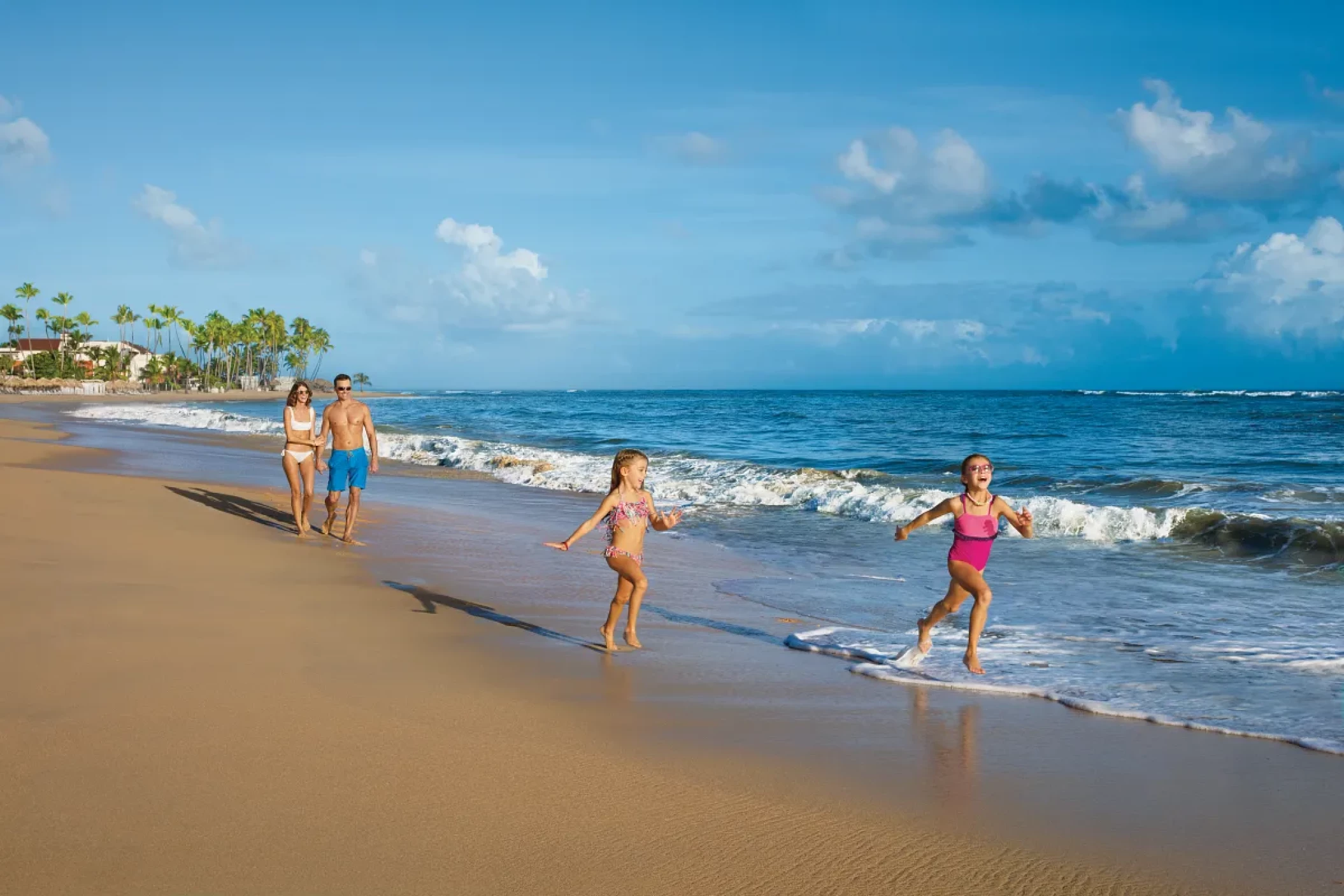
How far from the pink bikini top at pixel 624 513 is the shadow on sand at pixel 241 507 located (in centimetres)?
611

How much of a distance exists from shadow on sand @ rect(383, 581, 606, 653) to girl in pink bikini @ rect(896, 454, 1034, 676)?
2.31m

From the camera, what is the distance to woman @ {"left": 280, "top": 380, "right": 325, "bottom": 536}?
11234 mm

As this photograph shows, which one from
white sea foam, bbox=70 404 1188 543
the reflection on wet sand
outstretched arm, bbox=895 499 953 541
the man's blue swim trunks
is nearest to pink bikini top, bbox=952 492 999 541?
outstretched arm, bbox=895 499 953 541

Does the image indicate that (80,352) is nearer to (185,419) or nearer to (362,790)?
(185,419)

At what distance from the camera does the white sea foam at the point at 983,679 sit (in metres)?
5.24

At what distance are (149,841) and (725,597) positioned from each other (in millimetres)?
6137

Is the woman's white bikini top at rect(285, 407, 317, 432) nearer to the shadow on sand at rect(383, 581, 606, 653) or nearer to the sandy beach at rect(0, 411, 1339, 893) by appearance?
the shadow on sand at rect(383, 581, 606, 653)

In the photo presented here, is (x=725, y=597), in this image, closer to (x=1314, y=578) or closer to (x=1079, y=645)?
(x=1079, y=645)

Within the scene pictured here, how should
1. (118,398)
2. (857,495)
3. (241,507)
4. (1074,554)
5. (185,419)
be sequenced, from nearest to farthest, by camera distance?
(1074,554) → (241,507) → (857,495) → (185,419) → (118,398)

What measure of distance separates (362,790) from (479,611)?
3.82 metres

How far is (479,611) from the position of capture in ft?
25.3

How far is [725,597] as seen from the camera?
356 inches

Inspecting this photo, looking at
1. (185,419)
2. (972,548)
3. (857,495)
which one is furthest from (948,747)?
(185,419)

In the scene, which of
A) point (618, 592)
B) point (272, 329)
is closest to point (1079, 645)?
point (618, 592)
